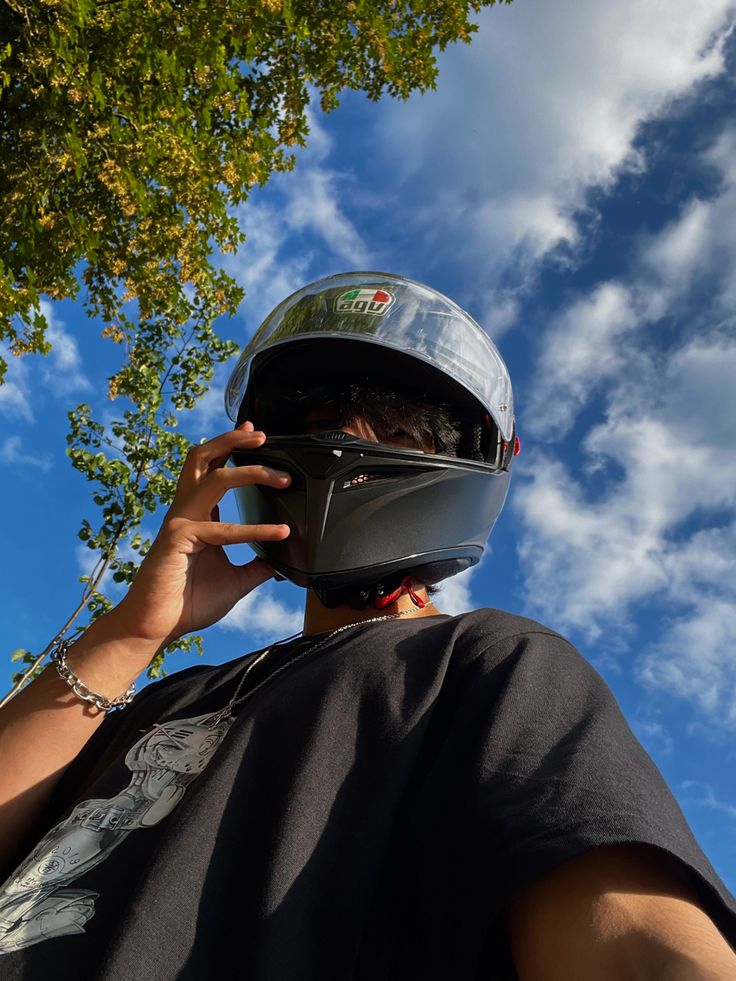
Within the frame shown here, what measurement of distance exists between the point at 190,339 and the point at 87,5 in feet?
8.12

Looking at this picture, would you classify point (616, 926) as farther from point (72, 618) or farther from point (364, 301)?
point (72, 618)

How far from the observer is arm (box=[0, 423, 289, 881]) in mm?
1724

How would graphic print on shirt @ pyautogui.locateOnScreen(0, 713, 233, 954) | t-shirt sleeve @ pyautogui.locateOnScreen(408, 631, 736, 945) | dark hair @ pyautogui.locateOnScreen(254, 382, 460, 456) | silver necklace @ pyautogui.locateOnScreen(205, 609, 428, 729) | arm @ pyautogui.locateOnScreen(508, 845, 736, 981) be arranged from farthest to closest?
dark hair @ pyautogui.locateOnScreen(254, 382, 460, 456), silver necklace @ pyautogui.locateOnScreen(205, 609, 428, 729), graphic print on shirt @ pyautogui.locateOnScreen(0, 713, 233, 954), t-shirt sleeve @ pyautogui.locateOnScreen(408, 631, 736, 945), arm @ pyautogui.locateOnScreen(508, 845, 736, 981)

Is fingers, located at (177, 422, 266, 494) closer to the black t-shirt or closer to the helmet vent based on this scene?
the helmet vent

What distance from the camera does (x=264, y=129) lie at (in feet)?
24.8

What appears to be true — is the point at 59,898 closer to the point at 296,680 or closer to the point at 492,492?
the point at 296,680

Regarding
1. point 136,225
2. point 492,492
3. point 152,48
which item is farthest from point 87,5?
point 492,492

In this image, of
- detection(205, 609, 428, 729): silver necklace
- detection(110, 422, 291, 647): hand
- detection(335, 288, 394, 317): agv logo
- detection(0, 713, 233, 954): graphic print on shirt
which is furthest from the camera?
detection(335, 288, 394, 317): agv logo

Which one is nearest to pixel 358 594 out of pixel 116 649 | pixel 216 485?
pixel 216 485

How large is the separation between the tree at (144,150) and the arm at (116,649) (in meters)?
4.06

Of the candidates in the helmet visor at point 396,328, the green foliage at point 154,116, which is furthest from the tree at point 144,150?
the helmet visor at point 396,328

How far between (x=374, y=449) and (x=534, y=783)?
1.02 m

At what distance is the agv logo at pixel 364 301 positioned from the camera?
2.27m

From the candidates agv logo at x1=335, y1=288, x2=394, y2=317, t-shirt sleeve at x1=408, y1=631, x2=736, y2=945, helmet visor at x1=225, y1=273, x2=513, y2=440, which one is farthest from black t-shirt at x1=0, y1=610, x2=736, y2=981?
agv logo at x1=335, y1=288, x2=394, y2=317
